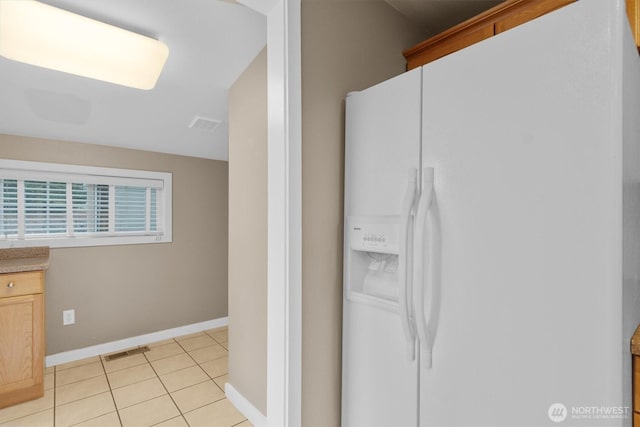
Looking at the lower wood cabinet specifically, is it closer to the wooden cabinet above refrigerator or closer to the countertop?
the countertop

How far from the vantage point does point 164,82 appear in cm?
211

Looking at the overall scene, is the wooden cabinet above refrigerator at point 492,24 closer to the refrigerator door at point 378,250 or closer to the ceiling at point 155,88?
the refrigerator door at point 378,250

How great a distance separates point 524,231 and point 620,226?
192mm

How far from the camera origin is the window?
2643mm

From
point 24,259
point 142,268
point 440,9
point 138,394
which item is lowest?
point 138,394

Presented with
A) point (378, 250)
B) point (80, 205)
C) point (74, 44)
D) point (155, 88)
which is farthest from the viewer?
point (80, 205)

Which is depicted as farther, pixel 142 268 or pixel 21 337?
pixel 142 268

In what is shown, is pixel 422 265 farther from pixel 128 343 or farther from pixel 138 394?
pixel 128 343

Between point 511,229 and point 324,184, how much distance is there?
719 millimetres

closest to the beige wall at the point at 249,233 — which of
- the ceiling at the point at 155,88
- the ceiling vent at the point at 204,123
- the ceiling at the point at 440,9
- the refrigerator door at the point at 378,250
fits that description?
the ceiling at the point at 155,88

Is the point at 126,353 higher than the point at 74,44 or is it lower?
lower

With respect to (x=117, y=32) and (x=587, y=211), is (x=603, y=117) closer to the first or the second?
(x=587, y=211)

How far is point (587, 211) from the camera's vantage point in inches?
30.0

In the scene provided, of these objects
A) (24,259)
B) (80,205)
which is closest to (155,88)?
(80,205)
